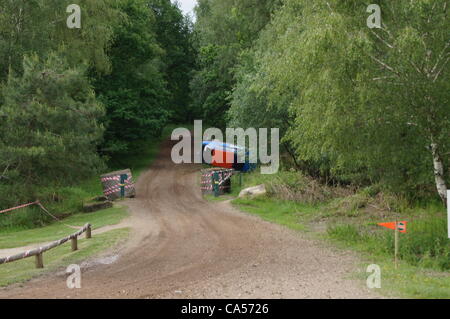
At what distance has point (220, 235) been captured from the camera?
15516mm

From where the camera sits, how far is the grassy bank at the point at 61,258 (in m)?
10.6

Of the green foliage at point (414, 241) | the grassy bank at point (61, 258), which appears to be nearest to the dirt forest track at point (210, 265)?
the grassy bank at point (61, 258)

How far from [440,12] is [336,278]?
7.11m

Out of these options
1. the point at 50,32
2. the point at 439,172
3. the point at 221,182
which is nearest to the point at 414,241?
the point at 439,172

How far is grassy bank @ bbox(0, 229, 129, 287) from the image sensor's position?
418 inches

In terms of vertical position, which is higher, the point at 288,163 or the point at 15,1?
the point at 15,1

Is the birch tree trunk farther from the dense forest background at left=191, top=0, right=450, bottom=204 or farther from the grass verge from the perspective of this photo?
the grass verge

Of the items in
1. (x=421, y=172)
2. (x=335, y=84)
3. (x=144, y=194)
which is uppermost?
(x=335, y=84)

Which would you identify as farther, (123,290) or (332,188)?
(332,188)

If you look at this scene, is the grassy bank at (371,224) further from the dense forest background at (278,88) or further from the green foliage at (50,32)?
the green foliage at (50,32)

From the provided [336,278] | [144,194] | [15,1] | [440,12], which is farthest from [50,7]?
[336,278]
